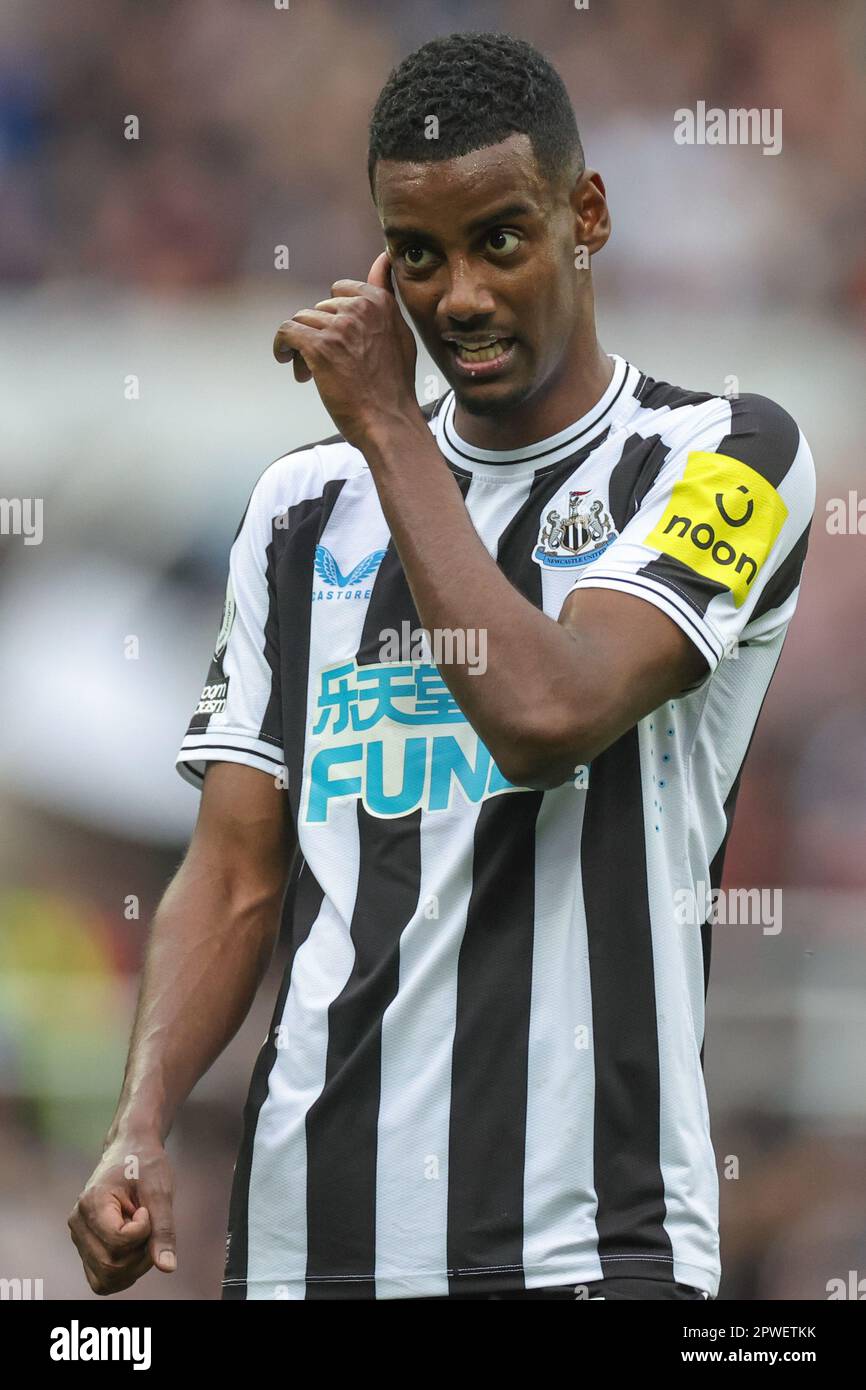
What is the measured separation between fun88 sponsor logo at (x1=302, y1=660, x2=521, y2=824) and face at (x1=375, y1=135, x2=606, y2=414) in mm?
385

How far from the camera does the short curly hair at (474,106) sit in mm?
2266

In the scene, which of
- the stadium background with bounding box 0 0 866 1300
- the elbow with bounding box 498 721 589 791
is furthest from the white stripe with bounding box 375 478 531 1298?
the stadium background with bounding box 0 0 866 1300

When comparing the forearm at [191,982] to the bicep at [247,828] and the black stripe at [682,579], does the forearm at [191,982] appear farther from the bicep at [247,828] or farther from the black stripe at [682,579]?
the black stripe at [682,579]

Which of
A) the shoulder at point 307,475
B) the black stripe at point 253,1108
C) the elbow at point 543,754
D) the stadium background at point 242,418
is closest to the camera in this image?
the elbow at point 543,754

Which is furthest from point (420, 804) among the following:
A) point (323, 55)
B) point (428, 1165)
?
point (323, 55)

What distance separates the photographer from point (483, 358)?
2297 millimetres

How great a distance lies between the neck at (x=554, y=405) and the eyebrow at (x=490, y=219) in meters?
0.21

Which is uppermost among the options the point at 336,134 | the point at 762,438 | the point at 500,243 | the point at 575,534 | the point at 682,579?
the point at 336,134

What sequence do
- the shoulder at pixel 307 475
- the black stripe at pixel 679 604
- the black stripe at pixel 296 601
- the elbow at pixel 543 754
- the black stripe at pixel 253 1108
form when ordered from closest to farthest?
1. the elbow at pixel 543 754
2. the black stripe at pixel 679 604
3. the black stripe at pixel 253 1108
4. the black stripe at pixel 296 601
5. the shoulder at pixel 307 475

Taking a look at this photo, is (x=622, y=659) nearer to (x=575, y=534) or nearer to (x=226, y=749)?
(x=575, y=534)

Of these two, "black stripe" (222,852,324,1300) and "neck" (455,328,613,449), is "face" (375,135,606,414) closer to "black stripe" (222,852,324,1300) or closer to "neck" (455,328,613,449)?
"neck" (455,328,613,449)

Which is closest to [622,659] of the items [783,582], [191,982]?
[783,582]

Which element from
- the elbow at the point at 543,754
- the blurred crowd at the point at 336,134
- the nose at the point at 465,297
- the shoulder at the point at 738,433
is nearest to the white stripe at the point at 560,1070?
the elbow at the point at 543,754

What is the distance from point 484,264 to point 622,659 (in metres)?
0.56
